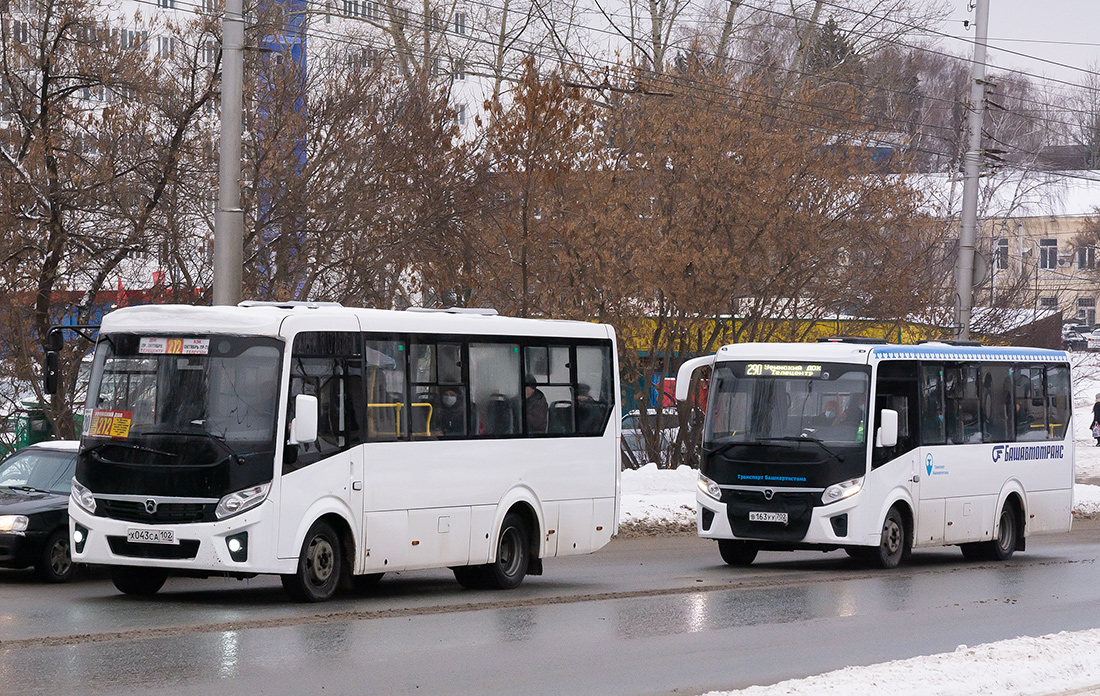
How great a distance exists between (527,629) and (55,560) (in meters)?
5.26

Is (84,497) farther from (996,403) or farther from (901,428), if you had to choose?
(996,403)

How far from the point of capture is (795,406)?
18797 mm

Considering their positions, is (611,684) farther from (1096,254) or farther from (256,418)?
(1096,254)

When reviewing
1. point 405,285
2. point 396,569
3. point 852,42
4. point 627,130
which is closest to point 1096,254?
point 852,42

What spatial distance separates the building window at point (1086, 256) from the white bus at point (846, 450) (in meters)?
61.6

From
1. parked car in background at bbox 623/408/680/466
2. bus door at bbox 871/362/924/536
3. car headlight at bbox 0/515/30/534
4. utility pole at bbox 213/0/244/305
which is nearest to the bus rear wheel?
bus door at bbox 871/362/924/536

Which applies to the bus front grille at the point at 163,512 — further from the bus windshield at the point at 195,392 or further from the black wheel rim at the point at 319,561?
the black wheel rim at the point at 319,561

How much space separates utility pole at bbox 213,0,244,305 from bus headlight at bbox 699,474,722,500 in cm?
577

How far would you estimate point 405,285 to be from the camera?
2798 cm

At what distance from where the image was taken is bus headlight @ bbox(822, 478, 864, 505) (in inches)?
718

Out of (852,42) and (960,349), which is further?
(852,42)

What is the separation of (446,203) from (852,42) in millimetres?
22356

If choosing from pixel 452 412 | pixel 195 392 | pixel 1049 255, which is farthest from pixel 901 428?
pixel 1049 255

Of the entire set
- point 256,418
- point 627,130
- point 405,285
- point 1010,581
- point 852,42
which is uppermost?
point 852,42
